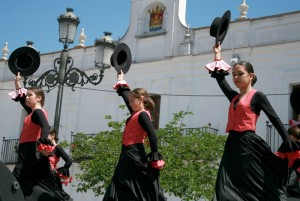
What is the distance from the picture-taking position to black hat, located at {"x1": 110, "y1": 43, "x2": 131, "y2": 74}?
766cm

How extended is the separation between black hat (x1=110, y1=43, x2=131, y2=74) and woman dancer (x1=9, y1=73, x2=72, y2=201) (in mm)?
1093

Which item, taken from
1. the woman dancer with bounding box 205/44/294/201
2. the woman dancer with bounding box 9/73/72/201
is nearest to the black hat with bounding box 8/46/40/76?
the woman dancer with bounding box 9/73/72/201

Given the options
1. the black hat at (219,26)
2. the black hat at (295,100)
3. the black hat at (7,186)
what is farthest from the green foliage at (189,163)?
the black hat at (7,186)

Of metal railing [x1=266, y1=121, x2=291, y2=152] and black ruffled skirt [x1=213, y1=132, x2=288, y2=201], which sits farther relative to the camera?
metal railing [x1=266, y1=121, x2=291, y2=152]

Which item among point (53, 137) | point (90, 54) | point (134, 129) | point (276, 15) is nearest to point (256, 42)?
point (276, 15)

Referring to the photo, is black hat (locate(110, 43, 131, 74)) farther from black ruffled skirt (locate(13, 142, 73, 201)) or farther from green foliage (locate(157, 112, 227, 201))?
green foliage (locate(157, 112, 227, 201))

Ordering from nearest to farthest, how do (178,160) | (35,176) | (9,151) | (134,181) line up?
(134,181)
(35,176)
(178,160)
(9,151)

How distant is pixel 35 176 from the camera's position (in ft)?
22.1

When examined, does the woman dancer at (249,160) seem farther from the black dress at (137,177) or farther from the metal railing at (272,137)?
the metal railing at (272,137)

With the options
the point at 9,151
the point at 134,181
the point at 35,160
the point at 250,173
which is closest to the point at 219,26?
the point at 250,173

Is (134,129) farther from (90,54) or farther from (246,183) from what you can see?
(90,54)

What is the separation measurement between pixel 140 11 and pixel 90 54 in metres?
2.46

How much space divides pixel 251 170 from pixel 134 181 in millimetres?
1348

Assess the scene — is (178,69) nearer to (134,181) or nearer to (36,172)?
(36,172)
